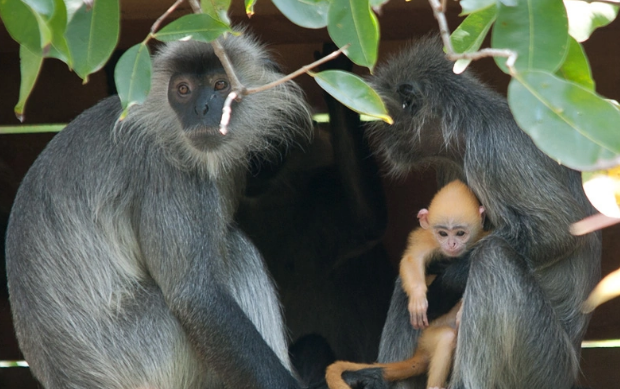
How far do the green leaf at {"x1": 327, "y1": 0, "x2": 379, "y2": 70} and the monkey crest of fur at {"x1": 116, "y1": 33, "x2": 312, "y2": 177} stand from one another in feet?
4.90

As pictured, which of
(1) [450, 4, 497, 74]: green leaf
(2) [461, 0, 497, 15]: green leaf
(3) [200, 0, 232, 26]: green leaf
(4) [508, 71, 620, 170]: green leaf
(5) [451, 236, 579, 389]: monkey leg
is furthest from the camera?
(5) [451, 236, 579, 389]: monkey leg

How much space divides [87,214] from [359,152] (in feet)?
5.34

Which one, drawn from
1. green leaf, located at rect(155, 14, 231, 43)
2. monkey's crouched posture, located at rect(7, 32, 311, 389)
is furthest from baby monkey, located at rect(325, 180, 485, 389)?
green leaf, located at rect(155, 14, 231, 43)

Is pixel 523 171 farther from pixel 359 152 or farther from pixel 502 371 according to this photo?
pixel 359 152

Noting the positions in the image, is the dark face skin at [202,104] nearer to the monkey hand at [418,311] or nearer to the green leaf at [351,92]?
the monkey hand at [418,311]

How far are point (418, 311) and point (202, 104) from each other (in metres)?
1.20

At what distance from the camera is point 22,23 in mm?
2178

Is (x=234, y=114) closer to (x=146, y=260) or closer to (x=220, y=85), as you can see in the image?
(x=220, y=85)

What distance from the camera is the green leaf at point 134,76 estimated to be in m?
2.23

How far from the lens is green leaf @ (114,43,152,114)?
2.23 m

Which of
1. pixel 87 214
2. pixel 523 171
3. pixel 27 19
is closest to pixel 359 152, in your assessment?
pixel 523 171


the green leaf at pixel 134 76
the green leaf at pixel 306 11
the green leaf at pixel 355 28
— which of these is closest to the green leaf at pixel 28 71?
the green leaf at pixel 134 76

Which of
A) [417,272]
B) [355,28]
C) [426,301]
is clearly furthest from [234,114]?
[355,28]

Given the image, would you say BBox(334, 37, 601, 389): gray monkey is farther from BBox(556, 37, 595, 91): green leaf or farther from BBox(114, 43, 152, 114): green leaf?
BBox(114, 43, 152, 114): green leaf
